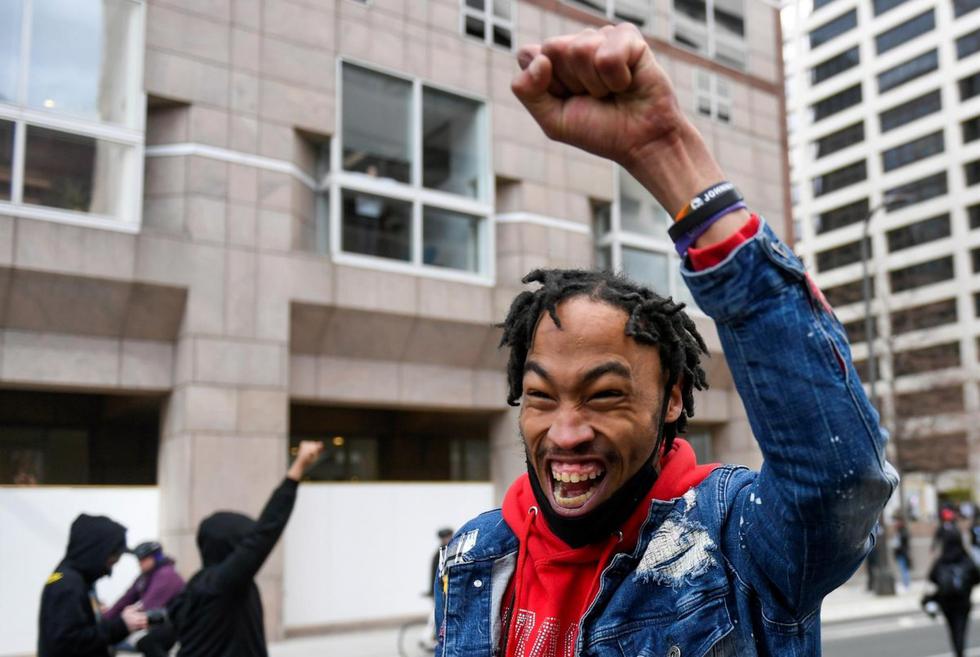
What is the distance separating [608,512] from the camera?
1814mm

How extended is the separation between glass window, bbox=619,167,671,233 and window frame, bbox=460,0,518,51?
12.1 feet

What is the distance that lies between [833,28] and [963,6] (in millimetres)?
9866

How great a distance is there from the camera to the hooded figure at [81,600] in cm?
487

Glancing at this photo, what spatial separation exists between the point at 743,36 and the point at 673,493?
946 inches

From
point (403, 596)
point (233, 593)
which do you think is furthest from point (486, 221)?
point (233, 593)

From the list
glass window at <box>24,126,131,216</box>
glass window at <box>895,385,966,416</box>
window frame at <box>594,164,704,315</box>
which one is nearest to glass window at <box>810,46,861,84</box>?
glass window at <box>895,385,966,416</box>

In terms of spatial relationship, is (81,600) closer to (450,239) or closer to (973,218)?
(450,239)

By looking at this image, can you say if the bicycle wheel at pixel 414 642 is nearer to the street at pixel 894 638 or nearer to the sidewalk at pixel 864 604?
the street at pixel 894 638

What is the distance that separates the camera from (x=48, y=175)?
13609 mm

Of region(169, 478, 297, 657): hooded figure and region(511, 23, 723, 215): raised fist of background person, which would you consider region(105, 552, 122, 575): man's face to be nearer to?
region(169, 478, 297, 657): hooded figure

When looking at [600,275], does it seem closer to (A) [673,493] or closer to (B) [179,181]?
(A) [673,493]

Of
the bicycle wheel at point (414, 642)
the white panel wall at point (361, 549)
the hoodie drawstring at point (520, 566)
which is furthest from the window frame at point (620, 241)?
the hoodie drawstring at point (520, 566)

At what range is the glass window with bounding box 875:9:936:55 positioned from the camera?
60438mm

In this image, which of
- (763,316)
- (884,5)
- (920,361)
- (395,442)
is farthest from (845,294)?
(763,316)
